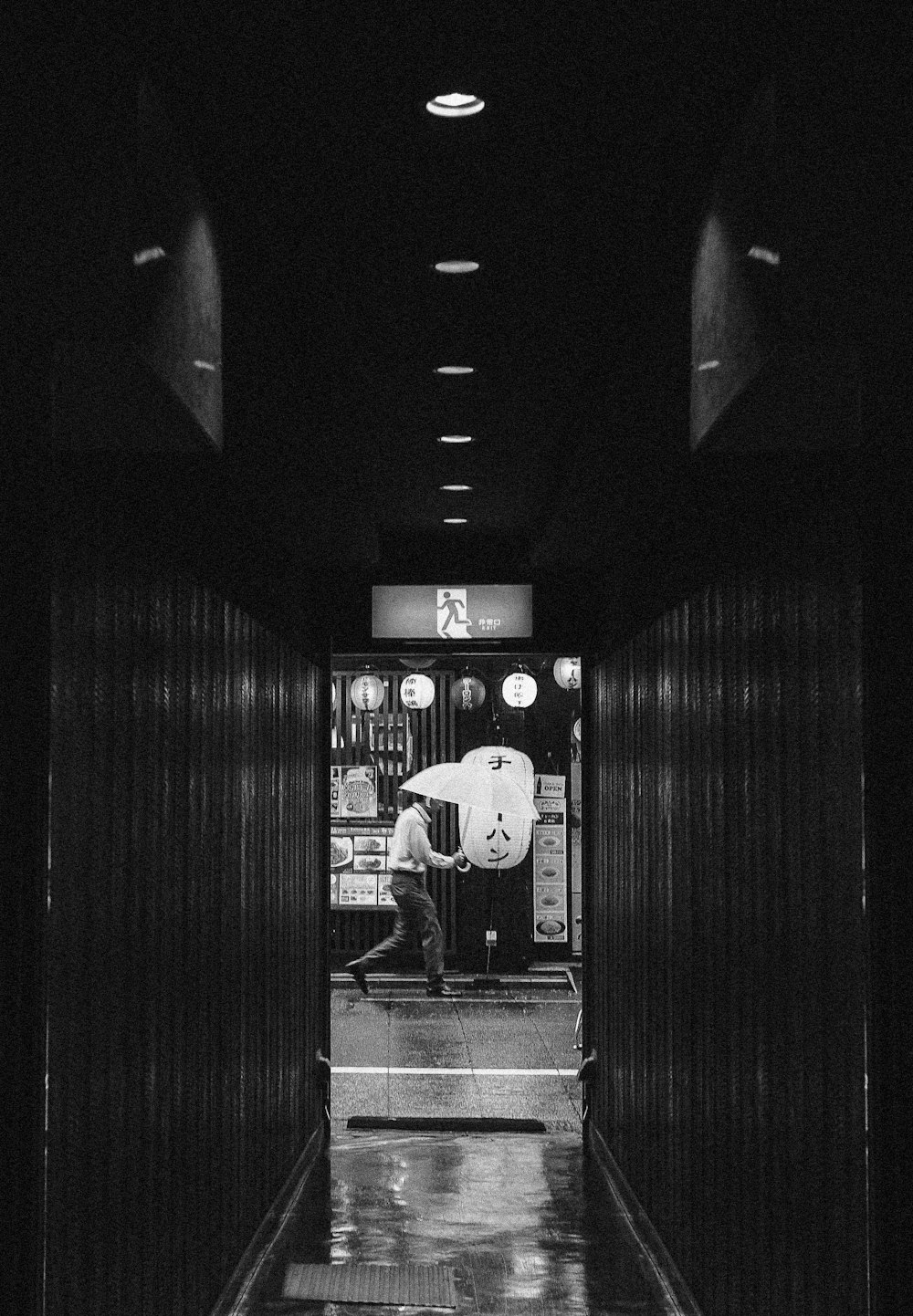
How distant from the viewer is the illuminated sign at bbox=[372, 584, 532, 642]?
33.2 feet

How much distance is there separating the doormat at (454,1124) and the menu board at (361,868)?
6.82 m

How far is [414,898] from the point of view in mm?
15383

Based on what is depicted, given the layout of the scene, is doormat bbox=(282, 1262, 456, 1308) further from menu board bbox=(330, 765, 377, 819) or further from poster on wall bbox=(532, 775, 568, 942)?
menu board bbox=(330, 765, 377, 819)

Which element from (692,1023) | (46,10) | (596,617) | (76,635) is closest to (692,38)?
(46,10)

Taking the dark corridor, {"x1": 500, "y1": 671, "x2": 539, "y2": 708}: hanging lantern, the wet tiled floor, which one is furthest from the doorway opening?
the dark corridor

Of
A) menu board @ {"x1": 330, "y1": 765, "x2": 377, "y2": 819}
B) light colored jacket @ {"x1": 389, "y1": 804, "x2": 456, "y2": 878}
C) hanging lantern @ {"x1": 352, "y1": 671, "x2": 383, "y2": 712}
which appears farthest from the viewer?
menu board @ {"x1": 330, "y1": 765, "x2": 377, "y2": 819}

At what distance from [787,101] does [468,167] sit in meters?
1.50

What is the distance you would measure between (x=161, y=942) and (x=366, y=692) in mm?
10765

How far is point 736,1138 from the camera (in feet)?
17.0

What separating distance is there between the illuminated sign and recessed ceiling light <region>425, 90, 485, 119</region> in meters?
6.26

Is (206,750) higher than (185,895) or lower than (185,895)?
higher

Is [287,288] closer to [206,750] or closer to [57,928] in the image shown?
[206,750]

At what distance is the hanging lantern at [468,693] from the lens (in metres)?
16.1

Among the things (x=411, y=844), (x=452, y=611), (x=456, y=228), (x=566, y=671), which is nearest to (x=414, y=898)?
(x=411, y=844)
